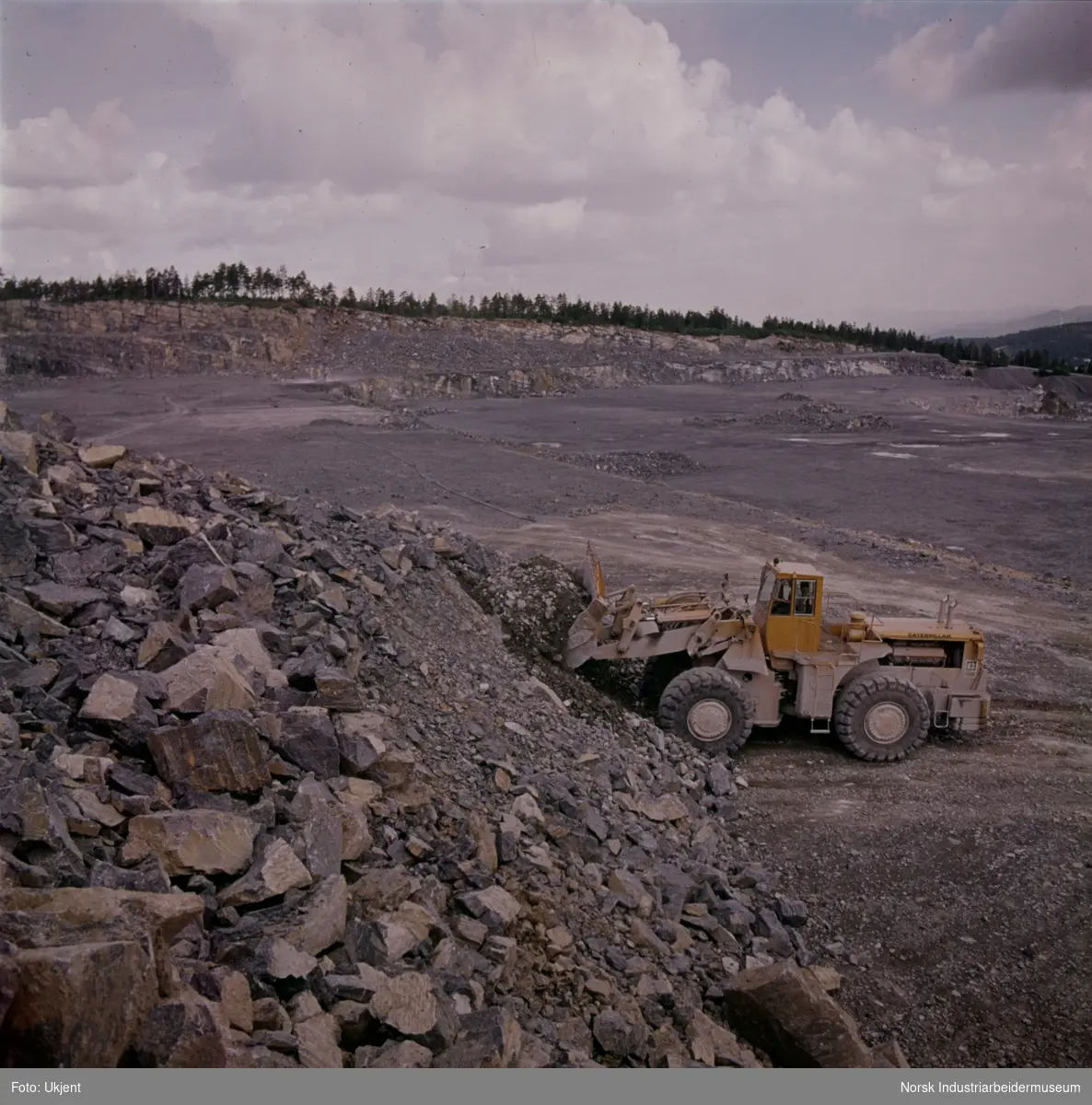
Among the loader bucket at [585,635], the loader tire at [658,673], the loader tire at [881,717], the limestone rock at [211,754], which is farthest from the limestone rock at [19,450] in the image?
the loader tire at [881,717]

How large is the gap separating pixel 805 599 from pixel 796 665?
2.06 feet

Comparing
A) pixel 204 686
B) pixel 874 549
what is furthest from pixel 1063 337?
pixel 204 686

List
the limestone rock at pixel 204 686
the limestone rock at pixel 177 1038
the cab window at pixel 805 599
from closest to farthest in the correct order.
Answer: the limestone rock at pixel 177 1038, the limestone rock at pixel 204 686, the cab window at pixel 805 599

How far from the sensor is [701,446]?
2903 cm

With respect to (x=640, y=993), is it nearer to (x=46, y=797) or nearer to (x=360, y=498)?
(x=46, y=797)

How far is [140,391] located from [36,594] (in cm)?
1541

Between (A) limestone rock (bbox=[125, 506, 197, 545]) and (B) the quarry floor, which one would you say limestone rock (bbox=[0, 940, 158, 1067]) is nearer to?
(B) the quarry floor

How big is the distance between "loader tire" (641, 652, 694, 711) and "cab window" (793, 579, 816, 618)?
118 centimetres

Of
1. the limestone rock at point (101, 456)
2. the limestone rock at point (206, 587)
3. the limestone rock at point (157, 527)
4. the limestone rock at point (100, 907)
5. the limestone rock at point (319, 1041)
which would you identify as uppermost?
the limestone rock at point (101, 456)

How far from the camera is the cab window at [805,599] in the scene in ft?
29.7

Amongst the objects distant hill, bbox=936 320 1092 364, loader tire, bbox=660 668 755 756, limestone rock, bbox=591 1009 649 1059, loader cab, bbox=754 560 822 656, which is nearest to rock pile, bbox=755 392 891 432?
distant hill, bbox=936 320 1092 364

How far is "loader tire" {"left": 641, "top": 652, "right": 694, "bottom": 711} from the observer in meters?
9.73

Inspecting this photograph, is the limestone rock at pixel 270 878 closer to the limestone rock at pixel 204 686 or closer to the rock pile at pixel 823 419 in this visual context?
the limestone rock at pixel 204 686

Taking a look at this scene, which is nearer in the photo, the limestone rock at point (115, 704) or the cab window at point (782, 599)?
the limestone rock at point (115, 704)
